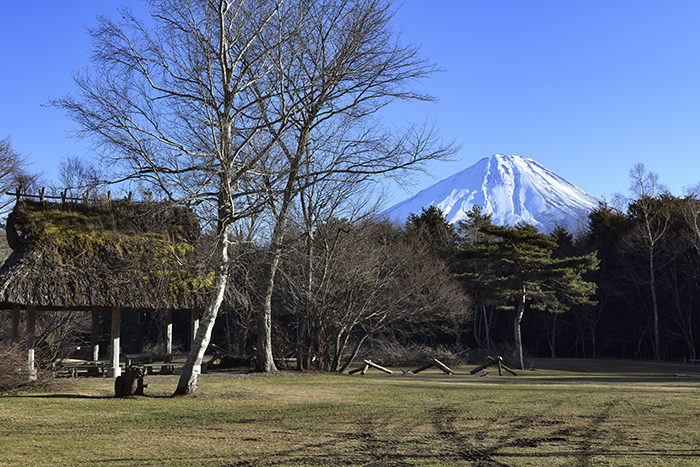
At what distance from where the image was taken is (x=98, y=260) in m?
15.0

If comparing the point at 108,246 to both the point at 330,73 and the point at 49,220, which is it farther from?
the point at 330,73

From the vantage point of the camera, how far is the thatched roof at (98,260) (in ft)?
46.0

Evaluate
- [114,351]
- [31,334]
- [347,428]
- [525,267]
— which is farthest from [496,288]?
[347,428]

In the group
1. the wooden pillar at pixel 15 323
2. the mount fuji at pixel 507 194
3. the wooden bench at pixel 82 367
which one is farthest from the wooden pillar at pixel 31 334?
the mount fuji at pixel 507 194

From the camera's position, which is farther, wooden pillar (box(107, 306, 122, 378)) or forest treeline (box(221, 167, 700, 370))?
forest treeline (box(221, 167, 700, 370))

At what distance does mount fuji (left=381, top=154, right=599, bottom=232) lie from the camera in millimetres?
112938

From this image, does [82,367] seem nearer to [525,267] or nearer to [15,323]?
[15,323]

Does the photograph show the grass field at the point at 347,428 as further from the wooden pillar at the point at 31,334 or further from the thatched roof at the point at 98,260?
the thatched roof at the point at 98,260

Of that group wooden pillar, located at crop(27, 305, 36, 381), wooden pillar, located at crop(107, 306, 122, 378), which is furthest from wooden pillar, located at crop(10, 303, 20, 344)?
wooden pillar, located at crop(107, 306, 122, 378)

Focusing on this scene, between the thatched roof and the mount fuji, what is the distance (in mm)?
94424

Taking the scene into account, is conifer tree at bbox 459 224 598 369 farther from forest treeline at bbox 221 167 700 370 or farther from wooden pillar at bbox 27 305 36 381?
wooden pillar at bbox 27 305 36 381

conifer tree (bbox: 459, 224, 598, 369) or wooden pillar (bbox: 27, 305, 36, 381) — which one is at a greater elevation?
conifer tree (bbox: 459, 224, 598, 369)

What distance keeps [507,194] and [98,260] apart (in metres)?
131

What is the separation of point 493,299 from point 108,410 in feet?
74.2
